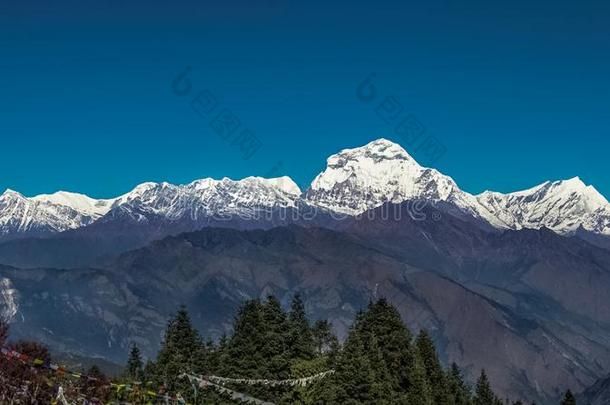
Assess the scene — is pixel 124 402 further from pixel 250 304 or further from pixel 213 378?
pixel 250 304

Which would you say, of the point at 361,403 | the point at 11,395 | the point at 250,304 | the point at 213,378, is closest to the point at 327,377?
the point at 361,403

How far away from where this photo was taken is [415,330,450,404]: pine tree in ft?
330

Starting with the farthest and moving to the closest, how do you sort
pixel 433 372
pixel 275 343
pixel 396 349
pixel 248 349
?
1. pixel 433 372
2. pixel 275 343
3. pixel 248 349
4. pixel 396 349

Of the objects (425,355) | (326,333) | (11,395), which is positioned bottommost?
(11,395)

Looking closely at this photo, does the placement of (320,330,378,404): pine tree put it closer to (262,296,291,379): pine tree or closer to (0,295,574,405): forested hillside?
(0,295,574,405): forested hillside

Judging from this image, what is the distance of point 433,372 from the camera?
102250 mm

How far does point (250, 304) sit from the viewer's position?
92438 millimetres

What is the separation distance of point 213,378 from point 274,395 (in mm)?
8047

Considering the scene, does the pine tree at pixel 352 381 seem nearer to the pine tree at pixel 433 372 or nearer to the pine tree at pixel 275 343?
the pine tree at pixel 275 343

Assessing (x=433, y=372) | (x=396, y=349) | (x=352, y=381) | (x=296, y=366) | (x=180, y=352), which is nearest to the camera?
(x=352, y=381)

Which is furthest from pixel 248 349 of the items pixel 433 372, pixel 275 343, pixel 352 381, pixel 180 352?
pixel 433 372

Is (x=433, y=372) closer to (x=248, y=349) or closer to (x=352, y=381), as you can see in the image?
(x=248, y=349)

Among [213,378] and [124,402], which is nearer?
[124,402]

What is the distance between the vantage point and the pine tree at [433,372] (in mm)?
100625
